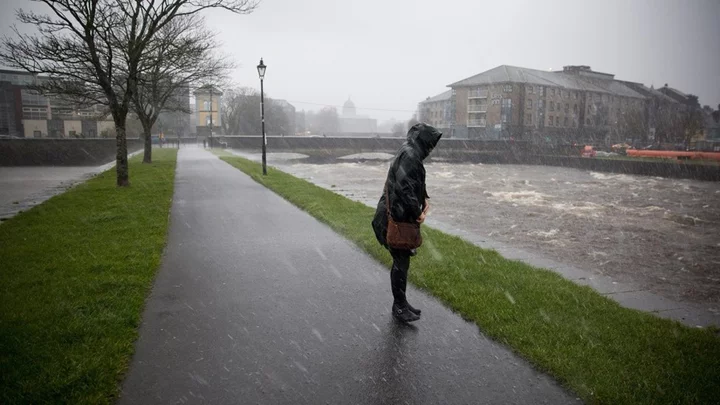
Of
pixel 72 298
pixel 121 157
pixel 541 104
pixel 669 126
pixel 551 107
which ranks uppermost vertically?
pixel 541 104

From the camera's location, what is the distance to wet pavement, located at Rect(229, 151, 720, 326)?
19.0 feet

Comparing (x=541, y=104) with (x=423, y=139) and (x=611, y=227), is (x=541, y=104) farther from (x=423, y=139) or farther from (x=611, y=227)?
(x=423, y=139)

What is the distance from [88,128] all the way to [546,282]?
89.5m

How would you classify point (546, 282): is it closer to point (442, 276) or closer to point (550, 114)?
point (442, 276)

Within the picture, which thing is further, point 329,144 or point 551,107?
point 551,107

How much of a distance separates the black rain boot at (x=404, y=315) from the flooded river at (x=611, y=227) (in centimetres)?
366

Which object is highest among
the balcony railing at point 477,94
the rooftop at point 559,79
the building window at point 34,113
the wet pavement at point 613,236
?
the rooftop at point 559,79

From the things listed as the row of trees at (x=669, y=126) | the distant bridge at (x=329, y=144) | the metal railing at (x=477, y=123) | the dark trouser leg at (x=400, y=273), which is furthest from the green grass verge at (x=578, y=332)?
the metal railing at (x=477, y=123)

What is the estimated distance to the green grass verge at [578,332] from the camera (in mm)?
3278

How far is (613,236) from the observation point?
947cm

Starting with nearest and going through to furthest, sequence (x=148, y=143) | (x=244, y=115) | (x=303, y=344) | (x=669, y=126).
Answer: (x=303, y=344)
(x=148, y=143)
(x=669, y=126)
(x=244, y=115)

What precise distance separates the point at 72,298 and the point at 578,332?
5353 millimetres

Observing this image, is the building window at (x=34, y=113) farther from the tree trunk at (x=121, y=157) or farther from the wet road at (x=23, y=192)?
the tree trunk at (x=121, y=157)

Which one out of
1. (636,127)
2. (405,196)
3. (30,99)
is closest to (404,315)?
(405,196)
